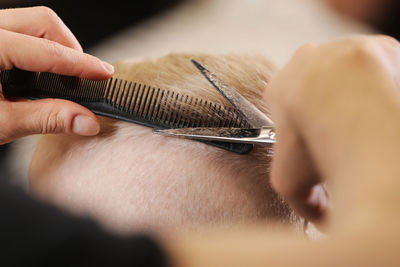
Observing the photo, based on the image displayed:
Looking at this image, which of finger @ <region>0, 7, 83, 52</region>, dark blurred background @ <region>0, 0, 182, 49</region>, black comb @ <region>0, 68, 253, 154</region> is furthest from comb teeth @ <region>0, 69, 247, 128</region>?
dark blurred background @ <region>0, 0, 182, 49</region>

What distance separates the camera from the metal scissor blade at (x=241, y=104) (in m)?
0.70

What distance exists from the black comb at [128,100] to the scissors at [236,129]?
0.03 m

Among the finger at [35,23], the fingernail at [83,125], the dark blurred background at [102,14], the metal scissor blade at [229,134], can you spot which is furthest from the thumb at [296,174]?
the dark blurred background at [102,14]

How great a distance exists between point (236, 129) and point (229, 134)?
0.02 m

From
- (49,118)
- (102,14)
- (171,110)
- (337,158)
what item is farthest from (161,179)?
(102,14)

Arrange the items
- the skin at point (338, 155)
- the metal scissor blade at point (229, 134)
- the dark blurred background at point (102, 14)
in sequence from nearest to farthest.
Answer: the skin at point (338, 155)
the metal scissor blade at point (229, 134)
the dark blurred background at point (102, 14)

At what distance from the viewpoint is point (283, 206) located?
73cm

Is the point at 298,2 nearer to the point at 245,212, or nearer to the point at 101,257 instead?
the point at 245,212

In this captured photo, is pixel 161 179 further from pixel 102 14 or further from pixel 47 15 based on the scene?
pixel 102 14

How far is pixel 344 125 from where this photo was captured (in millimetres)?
384

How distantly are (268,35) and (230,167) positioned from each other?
740 millimetres

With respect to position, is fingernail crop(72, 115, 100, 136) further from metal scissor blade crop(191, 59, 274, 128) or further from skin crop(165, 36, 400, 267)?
skin crop(165, 36, 400, 267)

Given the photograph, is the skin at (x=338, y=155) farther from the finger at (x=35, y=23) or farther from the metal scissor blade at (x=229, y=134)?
the finger at (x=35, y=23)

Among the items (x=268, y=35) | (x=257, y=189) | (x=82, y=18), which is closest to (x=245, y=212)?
(x=257, y=189)
